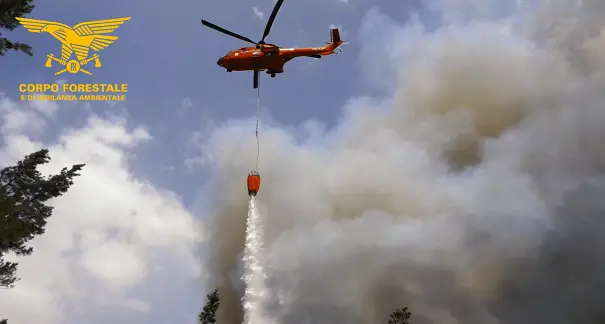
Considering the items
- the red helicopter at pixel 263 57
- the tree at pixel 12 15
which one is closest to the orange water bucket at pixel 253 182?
the red helicopter at pixel 263 57

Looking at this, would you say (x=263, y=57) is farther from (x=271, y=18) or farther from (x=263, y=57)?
(x=271, y=18)

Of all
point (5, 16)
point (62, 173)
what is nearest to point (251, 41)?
point (62, 173)

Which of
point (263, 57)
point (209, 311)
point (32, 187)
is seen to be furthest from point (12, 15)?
point (209, 311)

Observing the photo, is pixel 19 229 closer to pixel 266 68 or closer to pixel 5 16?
pixel 5 16

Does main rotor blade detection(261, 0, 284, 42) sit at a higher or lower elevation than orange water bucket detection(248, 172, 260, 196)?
higher

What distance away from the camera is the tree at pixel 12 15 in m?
20.9

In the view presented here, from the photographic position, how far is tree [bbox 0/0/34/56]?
2086 centimetres

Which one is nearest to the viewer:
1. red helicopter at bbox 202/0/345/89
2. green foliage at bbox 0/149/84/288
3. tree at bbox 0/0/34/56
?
tree at bbox 0/0/34/56

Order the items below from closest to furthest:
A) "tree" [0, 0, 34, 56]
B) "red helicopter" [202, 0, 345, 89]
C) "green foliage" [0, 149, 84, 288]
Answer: "tree" [0, 0, 34, 56], "green foliage" [0, 149, 84, 288], "red helicopter" [202, 0, 345, 89]

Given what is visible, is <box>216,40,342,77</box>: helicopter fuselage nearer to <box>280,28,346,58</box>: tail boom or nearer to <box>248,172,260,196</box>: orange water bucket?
<box>280,28,346,58</box>: tail boom

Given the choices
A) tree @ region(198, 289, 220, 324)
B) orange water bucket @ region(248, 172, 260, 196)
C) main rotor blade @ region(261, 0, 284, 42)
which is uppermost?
main rotor blade @ region(261, 0, 284, 42)

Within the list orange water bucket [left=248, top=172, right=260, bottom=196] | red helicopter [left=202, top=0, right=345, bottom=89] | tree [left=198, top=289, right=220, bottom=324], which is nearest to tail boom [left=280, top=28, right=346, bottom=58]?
red helicopter [left=202, top=0, right=345, bottom=89]

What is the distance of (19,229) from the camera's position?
24.5 metres

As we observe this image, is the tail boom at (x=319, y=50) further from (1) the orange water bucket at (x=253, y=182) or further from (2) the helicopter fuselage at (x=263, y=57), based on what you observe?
(1) the orange water bucket at (x=253, y=182)
